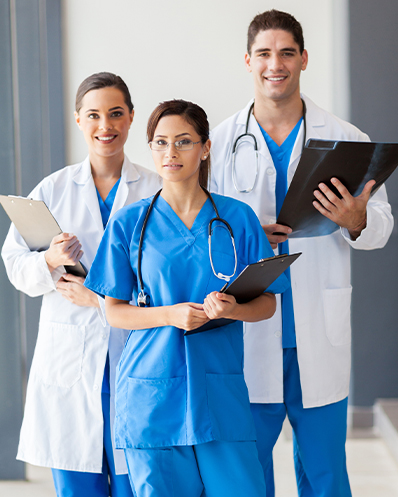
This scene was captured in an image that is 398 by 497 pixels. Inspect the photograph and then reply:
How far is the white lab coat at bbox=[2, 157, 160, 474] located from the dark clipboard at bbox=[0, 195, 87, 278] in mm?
45

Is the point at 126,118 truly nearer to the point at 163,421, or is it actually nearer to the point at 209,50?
the point at 163,421

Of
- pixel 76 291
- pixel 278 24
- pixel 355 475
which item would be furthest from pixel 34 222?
pixel 355 475

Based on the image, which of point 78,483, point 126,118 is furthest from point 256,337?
point 126,118

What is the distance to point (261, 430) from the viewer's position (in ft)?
5.13

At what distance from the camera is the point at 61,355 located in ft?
5.17

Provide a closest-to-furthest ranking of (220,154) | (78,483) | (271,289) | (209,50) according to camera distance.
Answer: (271,289), (78,483), (220,154), (209,50)

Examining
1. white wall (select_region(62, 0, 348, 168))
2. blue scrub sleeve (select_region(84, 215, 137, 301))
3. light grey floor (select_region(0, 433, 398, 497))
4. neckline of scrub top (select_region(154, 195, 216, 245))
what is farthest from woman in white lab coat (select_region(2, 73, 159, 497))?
white wall (select_region(62, 0, 348, 168))

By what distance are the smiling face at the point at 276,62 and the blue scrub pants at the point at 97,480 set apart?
3.43 feet

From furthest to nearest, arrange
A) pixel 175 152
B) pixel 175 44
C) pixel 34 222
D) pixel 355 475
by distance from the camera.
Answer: pixel 175 44 → pixel 355 475 → pixel 34 222 → pixel 175 152

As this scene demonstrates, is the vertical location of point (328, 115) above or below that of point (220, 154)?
above

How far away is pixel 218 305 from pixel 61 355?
694 millimetres

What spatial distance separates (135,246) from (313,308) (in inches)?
24.9

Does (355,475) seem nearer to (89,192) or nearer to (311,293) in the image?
(311,293)

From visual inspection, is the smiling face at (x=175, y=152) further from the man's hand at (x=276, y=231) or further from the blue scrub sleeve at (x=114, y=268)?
the man's hand at (x=276, y=231)
